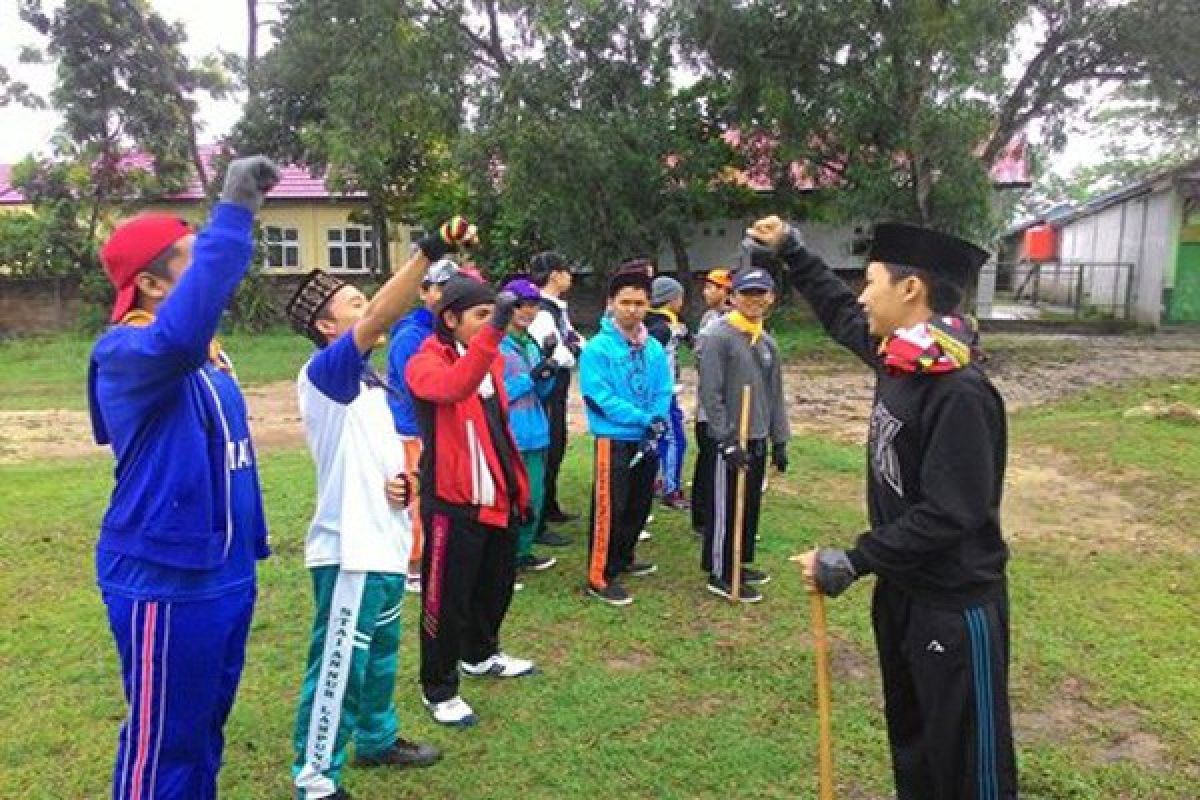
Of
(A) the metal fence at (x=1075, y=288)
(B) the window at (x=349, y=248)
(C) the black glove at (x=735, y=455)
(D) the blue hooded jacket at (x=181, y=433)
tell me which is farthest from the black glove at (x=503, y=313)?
(B) the window at (x=349, y=248)

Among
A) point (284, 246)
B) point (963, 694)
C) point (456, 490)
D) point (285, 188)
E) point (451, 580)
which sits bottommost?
point (451, 580)

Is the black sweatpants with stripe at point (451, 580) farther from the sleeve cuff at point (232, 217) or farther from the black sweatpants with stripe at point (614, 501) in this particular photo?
the sleeve cuff at point (232, 217)

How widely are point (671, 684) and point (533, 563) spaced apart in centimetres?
189

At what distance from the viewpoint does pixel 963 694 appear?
9.05 feet

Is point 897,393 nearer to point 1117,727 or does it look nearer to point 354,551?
point 354,551

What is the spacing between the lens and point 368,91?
17734mm

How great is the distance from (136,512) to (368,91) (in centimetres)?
1651

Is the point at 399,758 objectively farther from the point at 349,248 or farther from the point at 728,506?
the point at 349,248

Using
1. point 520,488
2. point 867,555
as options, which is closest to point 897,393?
point 867,555

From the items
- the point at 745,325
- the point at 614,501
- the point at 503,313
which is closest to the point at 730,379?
the point at 745,325

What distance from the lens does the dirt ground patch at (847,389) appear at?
11297mm

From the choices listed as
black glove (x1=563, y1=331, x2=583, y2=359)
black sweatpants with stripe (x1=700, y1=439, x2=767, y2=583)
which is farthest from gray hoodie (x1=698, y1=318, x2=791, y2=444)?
black glove (x1=563, y1=331, x2=583, y2=359)

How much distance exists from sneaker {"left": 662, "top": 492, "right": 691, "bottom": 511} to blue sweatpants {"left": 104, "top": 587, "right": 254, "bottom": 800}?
17.1ft

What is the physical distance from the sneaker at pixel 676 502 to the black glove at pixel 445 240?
196 inches
